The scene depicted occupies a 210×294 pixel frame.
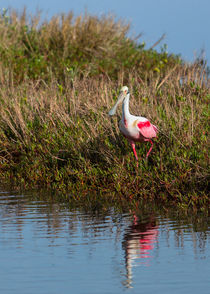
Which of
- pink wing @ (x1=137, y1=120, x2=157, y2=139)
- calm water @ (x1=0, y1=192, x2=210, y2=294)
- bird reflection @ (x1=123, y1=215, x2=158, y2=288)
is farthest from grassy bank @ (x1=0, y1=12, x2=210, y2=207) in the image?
bird reflection @ (x1=123, y1=215, x2=158, y2=288)

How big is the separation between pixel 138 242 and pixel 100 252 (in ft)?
2.04

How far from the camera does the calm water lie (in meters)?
5.75

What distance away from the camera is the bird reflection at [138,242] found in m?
6.47

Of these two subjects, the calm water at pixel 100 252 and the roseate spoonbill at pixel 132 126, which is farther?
the roseate spoonbill at pixel 132 126

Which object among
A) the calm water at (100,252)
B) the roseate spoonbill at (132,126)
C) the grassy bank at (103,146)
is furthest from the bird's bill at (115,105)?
the calm water at (100,252)

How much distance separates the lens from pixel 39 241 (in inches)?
296

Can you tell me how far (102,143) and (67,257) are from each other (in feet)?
15.4

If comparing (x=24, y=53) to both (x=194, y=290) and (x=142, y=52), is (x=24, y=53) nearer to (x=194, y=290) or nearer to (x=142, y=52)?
(x=142, y=52)

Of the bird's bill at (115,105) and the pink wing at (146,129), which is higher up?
the bird's bill at (115,105)

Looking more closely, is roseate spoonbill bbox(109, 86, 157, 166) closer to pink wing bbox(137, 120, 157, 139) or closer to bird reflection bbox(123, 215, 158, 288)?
pink wing bbox(137, 120, 157, 139)

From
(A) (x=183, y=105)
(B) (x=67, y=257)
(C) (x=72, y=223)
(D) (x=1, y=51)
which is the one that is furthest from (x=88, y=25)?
(B) (x=67, y=257)

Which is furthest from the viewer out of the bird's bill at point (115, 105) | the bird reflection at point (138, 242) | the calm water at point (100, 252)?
the bird's bill at point (115, 105)

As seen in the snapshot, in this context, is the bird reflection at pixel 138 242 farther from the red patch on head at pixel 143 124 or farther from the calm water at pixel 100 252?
the red patch on head at pixel 143 124

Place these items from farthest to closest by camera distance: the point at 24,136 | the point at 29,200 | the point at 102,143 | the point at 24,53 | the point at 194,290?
the point at 24,53 → the point at 24,136 → the point at 102,143 → the point at 29,200 → the point at 194,290
